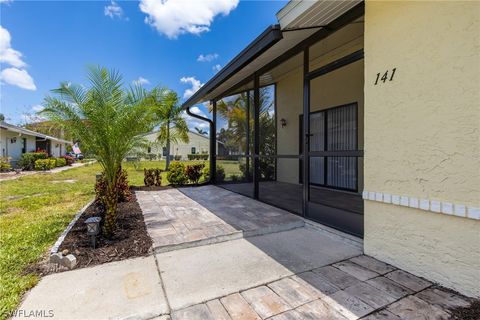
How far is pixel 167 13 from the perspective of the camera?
9.15 metres

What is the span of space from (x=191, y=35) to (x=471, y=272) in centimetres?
1695

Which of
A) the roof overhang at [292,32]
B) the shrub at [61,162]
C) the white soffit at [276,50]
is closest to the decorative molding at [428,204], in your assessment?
the roof overhang at [292,32]

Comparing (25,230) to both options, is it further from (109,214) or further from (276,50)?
(276,50)

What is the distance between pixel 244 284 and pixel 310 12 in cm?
344

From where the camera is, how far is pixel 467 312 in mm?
1970

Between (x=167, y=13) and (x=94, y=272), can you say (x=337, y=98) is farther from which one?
(x=167, y=13)

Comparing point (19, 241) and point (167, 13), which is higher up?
point (167, 13)

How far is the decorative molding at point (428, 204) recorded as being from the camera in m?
2.14

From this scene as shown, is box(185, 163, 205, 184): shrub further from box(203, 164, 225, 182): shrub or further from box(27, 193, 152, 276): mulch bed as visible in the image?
box(27, 193, 152, 276): mulch bed

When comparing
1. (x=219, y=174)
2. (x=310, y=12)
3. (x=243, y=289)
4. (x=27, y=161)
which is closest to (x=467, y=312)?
(x=243, y=289)

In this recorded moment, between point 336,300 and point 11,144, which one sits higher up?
point 11,144

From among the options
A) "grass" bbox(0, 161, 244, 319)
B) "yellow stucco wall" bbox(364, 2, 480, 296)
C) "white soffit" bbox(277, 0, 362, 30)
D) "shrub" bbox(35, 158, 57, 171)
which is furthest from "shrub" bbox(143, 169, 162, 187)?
"shrub" bbox(35, 158, 57, 171)

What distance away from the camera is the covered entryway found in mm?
3783

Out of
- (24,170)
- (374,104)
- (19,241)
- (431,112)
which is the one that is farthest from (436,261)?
(24,170)
